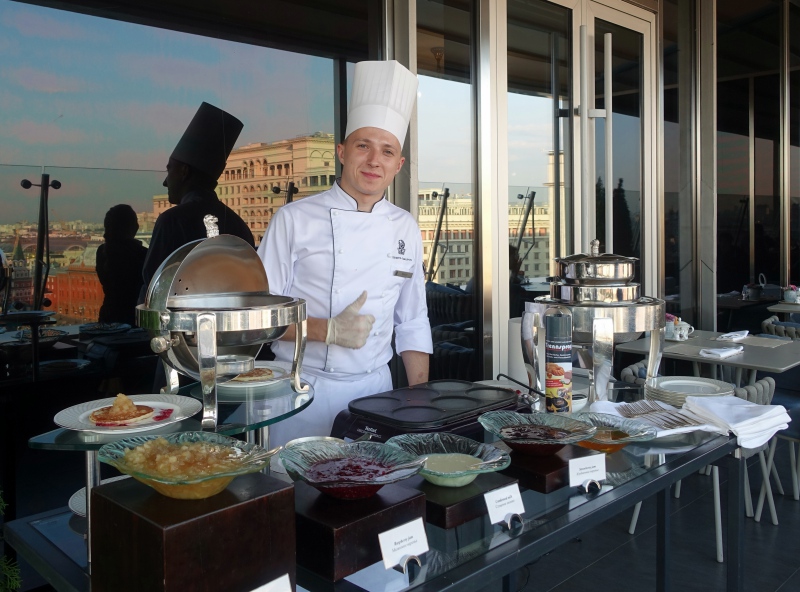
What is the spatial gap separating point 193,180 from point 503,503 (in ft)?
4.94

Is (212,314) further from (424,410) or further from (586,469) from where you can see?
(586,469)

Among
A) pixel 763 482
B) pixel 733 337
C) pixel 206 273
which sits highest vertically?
pixel 206 273

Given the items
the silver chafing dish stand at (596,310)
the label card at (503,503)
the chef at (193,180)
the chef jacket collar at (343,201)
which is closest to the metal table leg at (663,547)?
the silver chafing dish stand at (596,310)

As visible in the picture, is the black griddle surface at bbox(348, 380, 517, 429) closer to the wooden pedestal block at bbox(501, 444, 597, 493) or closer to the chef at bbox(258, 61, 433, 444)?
the wooden pedestal block at bbox(501, 444, 597, 493)

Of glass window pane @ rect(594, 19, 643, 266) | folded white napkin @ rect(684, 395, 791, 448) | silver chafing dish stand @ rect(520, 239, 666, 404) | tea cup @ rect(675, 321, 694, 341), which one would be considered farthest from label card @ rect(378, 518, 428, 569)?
glass window pane @ rect(594, 19, 643, 266)

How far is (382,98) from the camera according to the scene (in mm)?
1896

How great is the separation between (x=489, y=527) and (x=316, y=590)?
258mm

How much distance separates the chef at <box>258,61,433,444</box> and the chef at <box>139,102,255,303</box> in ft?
1.11

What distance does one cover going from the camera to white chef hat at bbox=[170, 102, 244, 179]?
6.76ft

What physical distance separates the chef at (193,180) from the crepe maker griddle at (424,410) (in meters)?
1.02

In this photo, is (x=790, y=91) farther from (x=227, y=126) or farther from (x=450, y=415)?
(x=450, y=415)

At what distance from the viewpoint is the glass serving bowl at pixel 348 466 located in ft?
2.75

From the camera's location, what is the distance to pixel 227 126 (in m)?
2.14

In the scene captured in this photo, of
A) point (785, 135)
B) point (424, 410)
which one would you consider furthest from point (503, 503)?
point (785, 135)
